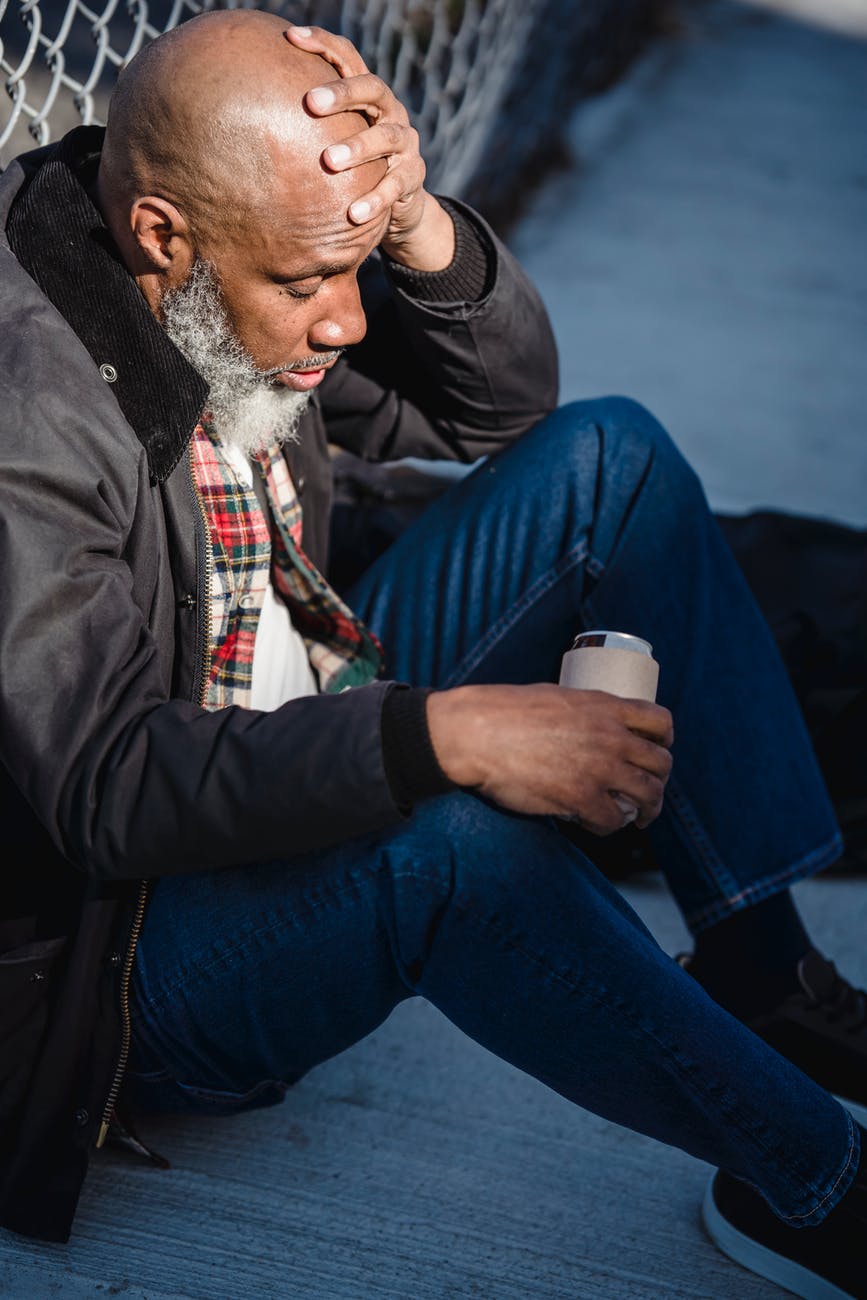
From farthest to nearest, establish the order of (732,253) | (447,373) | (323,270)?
(732,253)
(447,373)
(323,270)

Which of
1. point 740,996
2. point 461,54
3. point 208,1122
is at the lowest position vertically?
point 208,1122

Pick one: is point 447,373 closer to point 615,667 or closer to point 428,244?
point 428,244

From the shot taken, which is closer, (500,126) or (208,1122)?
(208,1122)

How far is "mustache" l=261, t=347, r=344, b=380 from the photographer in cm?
188

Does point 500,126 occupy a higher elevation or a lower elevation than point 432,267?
lower

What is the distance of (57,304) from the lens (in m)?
1.65

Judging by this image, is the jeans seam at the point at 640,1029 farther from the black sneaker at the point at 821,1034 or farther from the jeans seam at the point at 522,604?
the jeans seam at the point at 522,604

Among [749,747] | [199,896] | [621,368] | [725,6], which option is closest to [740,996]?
[749,747]

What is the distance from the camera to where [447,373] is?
2.27 metres

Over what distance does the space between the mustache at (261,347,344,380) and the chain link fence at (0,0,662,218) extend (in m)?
1.80

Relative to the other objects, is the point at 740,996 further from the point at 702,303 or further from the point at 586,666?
the point at 702,303

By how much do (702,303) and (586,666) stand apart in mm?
3307

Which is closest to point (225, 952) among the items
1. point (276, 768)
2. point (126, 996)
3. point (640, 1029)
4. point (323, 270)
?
point (126, 996)

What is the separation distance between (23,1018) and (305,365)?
0.96 meters
